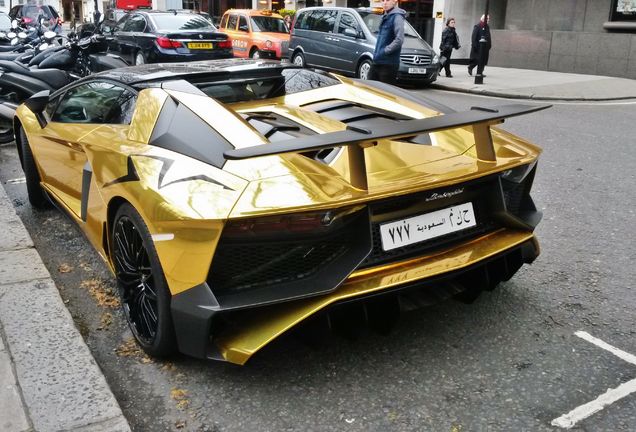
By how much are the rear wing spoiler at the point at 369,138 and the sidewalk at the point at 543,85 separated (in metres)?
11.1

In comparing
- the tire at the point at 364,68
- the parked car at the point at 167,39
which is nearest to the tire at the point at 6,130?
the parked car at the point at 167,39

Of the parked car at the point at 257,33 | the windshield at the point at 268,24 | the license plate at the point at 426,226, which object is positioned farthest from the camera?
the windshield at the point at 268,24

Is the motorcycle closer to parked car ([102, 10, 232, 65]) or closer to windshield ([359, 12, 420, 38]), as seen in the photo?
parked car ([102, 10, 232, 65])

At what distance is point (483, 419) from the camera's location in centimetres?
259

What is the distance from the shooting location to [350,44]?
14.7 meters

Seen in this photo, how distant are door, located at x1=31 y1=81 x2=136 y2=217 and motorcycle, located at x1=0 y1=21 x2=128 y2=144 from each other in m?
3.73

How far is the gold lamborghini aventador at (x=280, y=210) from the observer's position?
254cm

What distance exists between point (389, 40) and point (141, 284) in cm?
651

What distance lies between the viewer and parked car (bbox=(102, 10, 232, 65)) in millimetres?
14297

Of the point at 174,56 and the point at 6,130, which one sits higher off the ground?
the point at 174,56

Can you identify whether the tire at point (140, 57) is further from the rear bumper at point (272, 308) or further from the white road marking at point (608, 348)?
the white road marking at point (608, 348)

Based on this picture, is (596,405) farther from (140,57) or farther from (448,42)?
(448,42)

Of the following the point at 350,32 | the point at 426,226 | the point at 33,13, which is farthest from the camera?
the point at 33,13

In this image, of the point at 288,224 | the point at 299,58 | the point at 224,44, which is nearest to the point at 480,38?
the point at 299,58
